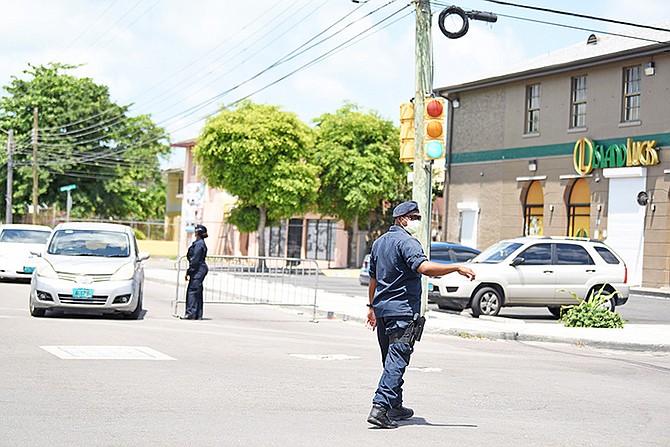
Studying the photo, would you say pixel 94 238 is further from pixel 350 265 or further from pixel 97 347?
pixel 350 265

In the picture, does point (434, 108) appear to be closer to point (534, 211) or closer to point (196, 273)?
point (196, 273)

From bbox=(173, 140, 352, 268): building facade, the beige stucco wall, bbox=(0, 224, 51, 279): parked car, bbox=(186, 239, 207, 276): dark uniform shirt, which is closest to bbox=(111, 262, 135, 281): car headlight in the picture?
bbox=(186, 239, 207, 276): dark uniform shirt

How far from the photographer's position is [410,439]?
299 inches

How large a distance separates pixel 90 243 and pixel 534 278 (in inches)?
340

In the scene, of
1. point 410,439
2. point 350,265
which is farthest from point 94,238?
point 350,265

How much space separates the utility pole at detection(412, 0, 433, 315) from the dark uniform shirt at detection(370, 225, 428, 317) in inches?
423

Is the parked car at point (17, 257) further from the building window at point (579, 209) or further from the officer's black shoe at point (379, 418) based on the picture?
the officer's black shoe at point (379, 418)

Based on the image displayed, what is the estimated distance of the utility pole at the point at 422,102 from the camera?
1894cm

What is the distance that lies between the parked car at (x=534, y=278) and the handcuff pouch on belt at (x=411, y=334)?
12083 mm

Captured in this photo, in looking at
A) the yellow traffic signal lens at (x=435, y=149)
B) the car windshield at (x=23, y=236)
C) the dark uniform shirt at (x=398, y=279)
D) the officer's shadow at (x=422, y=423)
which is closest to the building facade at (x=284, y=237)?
the car windshield at (x=23, y=236)

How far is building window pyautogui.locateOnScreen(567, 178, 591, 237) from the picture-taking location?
34.8 meters

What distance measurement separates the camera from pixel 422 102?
18891 millimetres

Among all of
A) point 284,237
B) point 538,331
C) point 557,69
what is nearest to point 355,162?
point 284,237

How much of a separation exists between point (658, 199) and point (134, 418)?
87.5 feet
